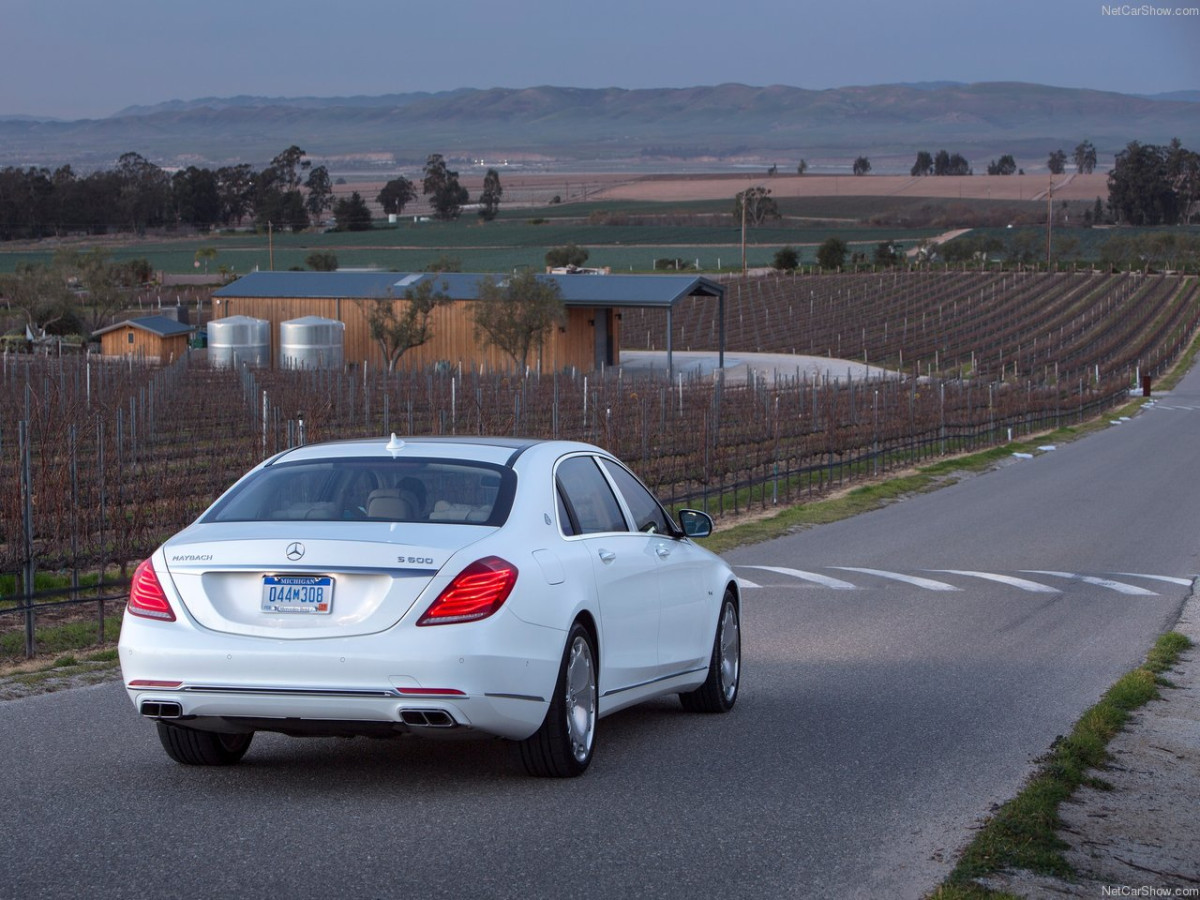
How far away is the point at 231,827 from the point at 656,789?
1.93m

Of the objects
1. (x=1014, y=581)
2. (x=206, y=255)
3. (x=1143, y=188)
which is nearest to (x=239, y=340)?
(x=1014, y=581)

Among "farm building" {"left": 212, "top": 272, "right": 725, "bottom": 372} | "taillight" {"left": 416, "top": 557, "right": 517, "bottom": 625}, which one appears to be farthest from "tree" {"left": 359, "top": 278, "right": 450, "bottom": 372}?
"taillight" {"left": 416, "top": 557, "right": 517, "bottom": 625}

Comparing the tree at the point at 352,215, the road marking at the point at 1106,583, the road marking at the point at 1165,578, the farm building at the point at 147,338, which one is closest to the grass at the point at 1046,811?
the road marking at the point at 1106,583

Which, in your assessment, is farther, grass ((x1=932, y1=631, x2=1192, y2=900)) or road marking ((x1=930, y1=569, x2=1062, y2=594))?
road marking ((x1=930, y1=569, x2=1062, y2=594))

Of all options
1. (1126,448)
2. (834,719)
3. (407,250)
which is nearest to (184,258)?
(407,250)

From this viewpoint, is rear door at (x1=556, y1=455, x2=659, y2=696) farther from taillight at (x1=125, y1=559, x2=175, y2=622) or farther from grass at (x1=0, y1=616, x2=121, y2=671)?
grass at (x1=0, y1=616, x2=121, y2=671)

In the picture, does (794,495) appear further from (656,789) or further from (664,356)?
(664,356)

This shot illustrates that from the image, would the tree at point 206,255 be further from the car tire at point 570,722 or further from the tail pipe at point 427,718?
the tail pipe at point 427,718

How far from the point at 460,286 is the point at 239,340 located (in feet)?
35.4

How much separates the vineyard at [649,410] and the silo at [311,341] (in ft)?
20.0

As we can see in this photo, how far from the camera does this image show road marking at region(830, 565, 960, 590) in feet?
53.4

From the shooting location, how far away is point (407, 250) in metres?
157

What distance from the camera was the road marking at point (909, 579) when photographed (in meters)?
16.3

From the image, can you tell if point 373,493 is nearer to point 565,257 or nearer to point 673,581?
point 673,581
